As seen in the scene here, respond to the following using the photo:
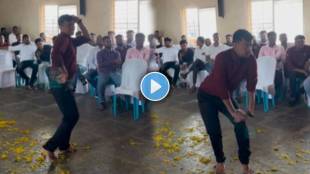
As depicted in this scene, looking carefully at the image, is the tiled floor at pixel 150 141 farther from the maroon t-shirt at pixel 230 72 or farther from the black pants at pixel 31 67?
the black pants at pixel 31 67

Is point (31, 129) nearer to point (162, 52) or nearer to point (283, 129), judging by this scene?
point (283, 129)

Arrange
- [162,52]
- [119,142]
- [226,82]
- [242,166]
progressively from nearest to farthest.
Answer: [226,82] → [242,166] → [119,142] → [162,52]

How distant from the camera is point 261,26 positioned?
→ 26.2 feet

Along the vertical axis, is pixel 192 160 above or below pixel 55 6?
below

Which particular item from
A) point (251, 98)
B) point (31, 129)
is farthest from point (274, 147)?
point (31, 129)

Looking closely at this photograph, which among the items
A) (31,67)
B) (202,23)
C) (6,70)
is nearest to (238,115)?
(202,23)

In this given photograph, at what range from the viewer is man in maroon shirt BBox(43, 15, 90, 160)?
10.9ft

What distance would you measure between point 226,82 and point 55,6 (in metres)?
6.10

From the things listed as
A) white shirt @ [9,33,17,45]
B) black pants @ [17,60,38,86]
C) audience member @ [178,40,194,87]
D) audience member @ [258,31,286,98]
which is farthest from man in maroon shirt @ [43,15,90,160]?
white shirt @ [9,33,17,45]

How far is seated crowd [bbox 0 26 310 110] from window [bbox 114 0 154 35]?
0.21 metres

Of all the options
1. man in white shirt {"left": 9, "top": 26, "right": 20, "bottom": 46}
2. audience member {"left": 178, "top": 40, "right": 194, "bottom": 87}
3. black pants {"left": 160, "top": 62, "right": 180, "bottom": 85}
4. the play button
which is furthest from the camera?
man in white shirt {"left": 9, "top": 26, "right": 20, "bottom": 46}

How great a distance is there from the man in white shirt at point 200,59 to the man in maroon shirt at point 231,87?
3892 mm

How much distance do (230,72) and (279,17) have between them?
5482mm

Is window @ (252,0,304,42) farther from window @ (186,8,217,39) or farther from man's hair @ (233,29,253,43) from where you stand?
man's hair @ (233,29,253,43)
